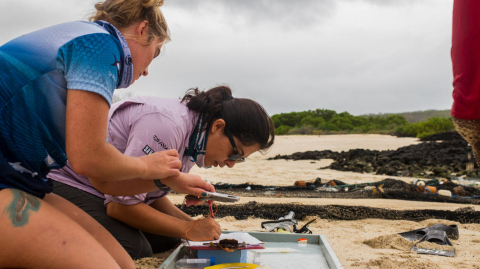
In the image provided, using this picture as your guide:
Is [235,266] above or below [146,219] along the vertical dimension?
below

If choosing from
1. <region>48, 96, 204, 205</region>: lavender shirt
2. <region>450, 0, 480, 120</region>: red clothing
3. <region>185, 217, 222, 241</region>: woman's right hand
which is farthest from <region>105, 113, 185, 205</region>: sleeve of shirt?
<region>450, 0, 480, 120</region>: red clothing

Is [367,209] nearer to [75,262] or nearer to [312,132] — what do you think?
[75,262]

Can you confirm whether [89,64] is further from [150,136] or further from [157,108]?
[157,108]

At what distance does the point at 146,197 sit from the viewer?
9.09 feet

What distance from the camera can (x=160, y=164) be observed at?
1.72 meters

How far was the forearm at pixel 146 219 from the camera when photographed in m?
2.52

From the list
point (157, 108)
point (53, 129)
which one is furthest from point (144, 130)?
point (53, 129)

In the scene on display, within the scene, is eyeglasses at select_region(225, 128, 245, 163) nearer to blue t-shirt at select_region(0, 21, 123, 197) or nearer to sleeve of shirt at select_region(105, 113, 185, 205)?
sleeve of shirt at select_region(105, 113, 185, 205)

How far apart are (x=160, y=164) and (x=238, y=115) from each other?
3.07 ft

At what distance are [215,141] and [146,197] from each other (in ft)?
2.25

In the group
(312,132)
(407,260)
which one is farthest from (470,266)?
(312,132)

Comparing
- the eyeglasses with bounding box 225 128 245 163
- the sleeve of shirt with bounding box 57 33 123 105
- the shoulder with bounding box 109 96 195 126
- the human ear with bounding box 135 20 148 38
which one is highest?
the human ear with bounding box 135 20 148 38

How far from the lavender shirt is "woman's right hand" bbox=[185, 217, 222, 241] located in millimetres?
385

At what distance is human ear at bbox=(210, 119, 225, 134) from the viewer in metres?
2.52
